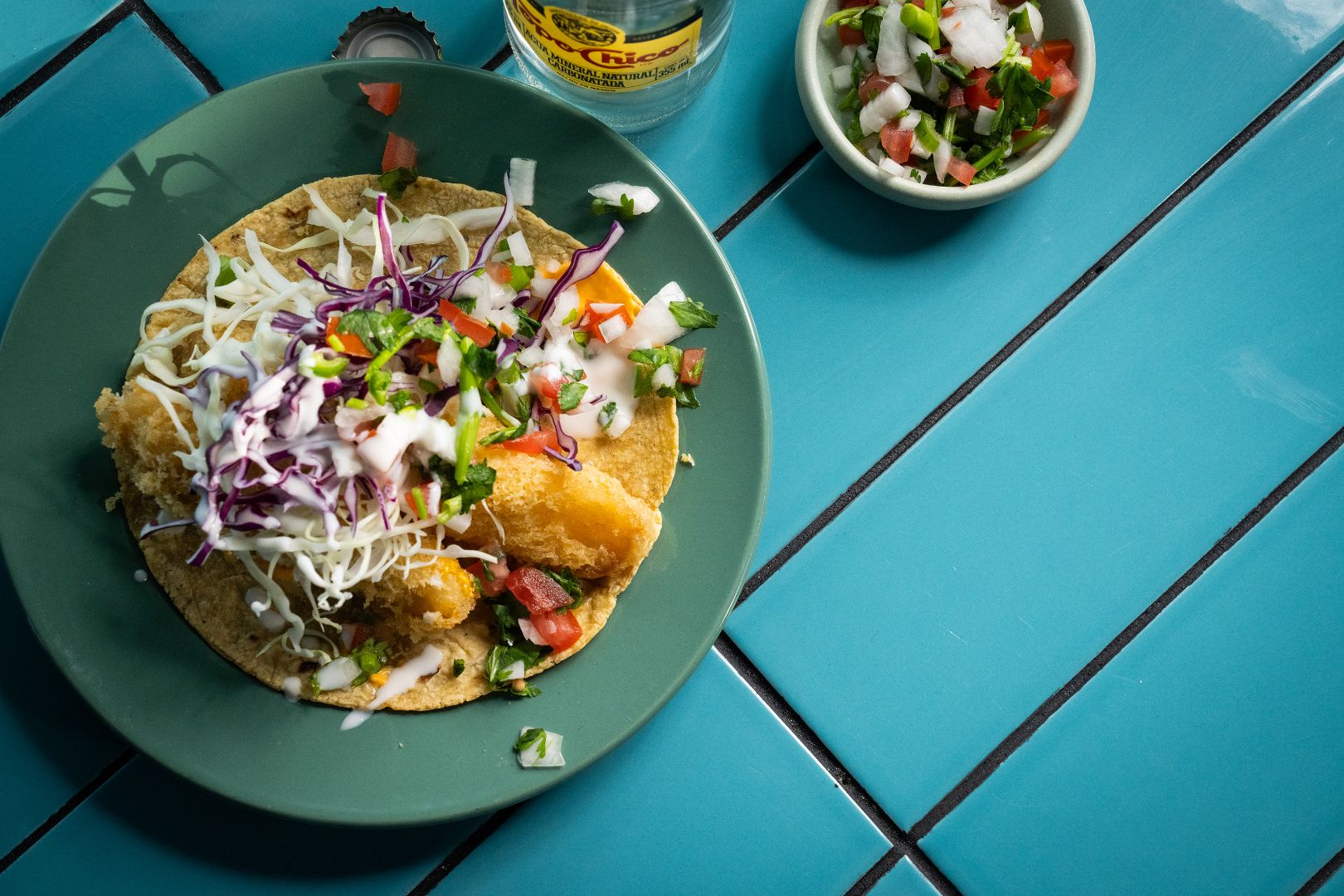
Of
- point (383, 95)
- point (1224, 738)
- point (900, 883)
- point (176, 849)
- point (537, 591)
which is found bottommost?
point (1224, 738)

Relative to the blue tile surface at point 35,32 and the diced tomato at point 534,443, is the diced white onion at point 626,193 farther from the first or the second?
the blue tile surface at point 35,32

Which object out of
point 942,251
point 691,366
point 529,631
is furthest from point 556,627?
point 942,251

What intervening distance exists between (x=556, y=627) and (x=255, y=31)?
5.00 feet

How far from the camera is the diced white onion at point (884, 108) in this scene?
85.4 inches

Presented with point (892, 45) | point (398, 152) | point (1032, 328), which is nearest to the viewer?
point (398, 152)

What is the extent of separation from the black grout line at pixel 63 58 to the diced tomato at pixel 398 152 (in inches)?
30.4

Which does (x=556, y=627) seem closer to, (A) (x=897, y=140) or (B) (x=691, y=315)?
(B) (x=691, y=315)

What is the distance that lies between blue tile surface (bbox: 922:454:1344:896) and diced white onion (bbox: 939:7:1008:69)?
133 centimetres

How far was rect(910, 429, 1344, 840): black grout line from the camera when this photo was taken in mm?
2391

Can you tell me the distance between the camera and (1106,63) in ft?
7.85

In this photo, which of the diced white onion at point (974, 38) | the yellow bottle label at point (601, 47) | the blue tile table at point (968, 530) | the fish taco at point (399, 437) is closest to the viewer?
the fish taco at point (399, 437)

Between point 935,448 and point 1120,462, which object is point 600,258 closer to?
point 935,448

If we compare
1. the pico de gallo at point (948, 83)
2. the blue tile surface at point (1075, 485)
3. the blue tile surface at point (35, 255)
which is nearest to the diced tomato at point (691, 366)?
the blue tile surface at point (1075, 485)

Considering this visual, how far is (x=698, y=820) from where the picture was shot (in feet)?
7.68
